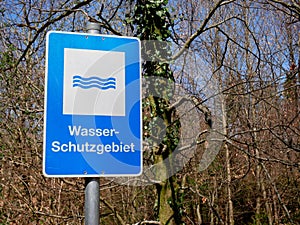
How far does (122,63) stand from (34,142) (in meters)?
3.24

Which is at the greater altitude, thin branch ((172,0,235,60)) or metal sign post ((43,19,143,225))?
thin branch ((172,0,235,60))

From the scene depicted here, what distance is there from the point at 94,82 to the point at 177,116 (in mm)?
1834

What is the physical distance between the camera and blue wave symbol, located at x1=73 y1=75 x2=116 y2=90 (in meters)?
1.21

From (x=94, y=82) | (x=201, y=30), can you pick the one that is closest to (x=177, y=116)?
(x=201, y=30)

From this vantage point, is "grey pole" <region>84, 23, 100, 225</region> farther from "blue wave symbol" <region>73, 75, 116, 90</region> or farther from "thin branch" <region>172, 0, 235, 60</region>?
"thin branch" <region>172, 0, 235, 60</region>

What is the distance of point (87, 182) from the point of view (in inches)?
46.0

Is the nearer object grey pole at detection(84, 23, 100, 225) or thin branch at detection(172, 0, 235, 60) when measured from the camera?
grey pole at detection(84, 23, 100, 225)

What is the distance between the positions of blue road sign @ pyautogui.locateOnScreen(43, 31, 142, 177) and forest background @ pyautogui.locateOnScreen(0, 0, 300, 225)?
1513 millimetres

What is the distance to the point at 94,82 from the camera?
122 cm

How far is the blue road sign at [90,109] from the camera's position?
45.5 inches

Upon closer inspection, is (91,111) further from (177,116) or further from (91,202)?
(177,116)

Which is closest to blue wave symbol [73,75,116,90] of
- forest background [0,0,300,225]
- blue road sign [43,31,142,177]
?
blue road sign [43,31,142,177]

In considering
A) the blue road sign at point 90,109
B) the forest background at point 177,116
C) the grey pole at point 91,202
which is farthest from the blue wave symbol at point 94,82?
the forest background at point 177,116

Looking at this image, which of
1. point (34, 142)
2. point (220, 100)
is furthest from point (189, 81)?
point (34, 142)
